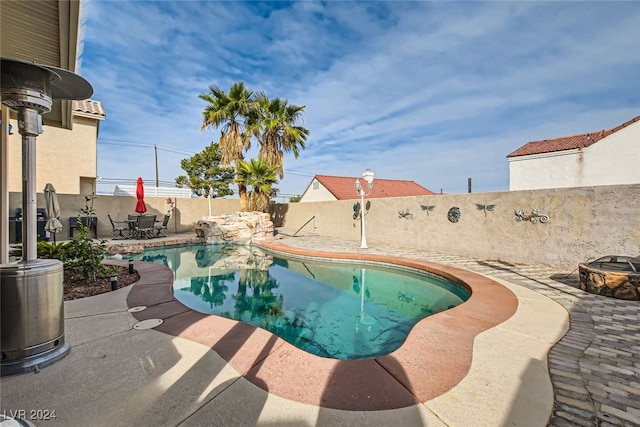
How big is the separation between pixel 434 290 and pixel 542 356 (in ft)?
10.4

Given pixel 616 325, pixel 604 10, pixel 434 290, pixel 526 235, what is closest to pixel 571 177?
pixel 604 10

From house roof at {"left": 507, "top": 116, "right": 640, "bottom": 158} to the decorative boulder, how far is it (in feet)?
42.2

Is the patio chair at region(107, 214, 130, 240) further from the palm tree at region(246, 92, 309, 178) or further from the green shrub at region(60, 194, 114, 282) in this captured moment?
the green shrub at region(60, 194, 114, 282)

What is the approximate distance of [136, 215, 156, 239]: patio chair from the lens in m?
11.0

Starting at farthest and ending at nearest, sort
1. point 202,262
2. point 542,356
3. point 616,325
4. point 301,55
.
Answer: point 301,55 → point 202,262 → point 616,325 → point 542,356

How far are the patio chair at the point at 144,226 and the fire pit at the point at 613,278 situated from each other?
13.2 meters

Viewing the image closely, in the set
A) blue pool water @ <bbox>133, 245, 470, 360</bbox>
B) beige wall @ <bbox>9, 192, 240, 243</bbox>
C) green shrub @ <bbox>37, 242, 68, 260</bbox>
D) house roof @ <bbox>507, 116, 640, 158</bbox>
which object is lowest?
blue pool water @ <bbox>133, 245, 470, 360</bbox>

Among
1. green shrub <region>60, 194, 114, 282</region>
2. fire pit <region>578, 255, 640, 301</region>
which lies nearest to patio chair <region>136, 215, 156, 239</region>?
green shrub <region>60, 194, 114, 282</region>

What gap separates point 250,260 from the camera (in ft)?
28.7

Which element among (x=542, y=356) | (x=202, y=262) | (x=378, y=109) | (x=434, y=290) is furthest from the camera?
(x=378, y=109)

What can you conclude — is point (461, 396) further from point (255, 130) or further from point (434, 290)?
point (255, 130)

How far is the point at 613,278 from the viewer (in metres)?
3.98

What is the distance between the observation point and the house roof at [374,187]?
21747 millimetres

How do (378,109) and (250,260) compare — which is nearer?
(250,260)
